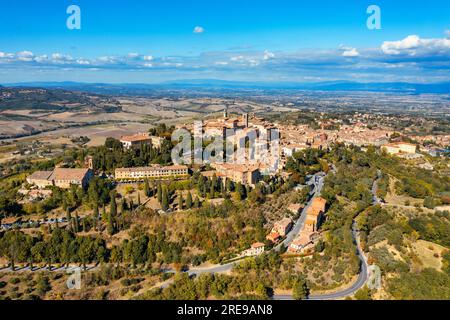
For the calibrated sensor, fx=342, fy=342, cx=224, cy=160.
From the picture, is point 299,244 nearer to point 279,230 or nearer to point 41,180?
point 279,230

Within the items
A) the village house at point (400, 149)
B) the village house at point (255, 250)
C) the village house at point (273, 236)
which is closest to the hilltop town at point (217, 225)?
the village house at point (255, 250)

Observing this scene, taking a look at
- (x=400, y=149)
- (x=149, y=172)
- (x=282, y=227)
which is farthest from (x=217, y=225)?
(x=400, y=149)

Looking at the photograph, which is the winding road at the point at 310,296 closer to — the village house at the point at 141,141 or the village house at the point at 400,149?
the village house at the point at 141,141

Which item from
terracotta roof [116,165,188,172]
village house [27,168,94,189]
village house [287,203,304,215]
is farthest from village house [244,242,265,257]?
village house [27,168,94,189]

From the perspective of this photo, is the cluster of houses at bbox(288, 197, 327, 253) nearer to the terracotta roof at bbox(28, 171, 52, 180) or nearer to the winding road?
the winding road

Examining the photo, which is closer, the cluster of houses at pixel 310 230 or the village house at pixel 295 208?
the cluster of houses at pixel 310 230
